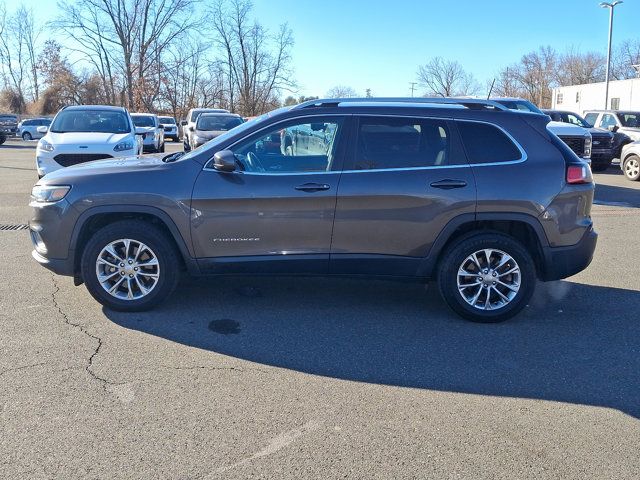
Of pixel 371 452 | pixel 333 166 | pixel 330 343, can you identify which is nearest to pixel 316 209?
pixel 333 166

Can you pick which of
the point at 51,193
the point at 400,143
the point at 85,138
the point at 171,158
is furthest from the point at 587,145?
the point at 51,193

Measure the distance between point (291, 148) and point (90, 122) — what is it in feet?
28.9

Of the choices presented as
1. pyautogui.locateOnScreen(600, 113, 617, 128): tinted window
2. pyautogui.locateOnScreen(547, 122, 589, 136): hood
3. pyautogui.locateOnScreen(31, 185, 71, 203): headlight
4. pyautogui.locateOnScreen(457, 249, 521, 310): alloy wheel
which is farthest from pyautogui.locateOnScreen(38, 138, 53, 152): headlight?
pyautogui.locateOnScreen(600, 113, 617, 128): tinted window

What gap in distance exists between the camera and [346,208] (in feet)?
15.9

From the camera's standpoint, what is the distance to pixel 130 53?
2009 inches

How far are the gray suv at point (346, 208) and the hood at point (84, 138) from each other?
6.50 m

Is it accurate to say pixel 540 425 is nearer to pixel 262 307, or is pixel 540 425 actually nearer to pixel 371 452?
pixel 371 452

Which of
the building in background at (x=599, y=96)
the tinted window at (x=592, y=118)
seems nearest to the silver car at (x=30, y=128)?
the tinted window at (x=592, y=118)

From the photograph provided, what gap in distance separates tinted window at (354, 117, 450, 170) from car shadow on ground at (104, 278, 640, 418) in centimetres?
136

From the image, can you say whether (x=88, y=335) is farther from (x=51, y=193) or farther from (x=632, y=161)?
(x=632, y=161)

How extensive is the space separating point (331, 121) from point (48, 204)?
8.29 ft

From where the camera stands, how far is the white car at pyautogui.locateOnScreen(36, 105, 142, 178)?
36.0ft

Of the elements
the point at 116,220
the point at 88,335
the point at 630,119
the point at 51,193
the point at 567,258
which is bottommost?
the point at 88,335

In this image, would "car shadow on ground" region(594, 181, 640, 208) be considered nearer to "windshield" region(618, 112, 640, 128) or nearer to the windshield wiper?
"windshield" region(618, 112, 640, 128)
